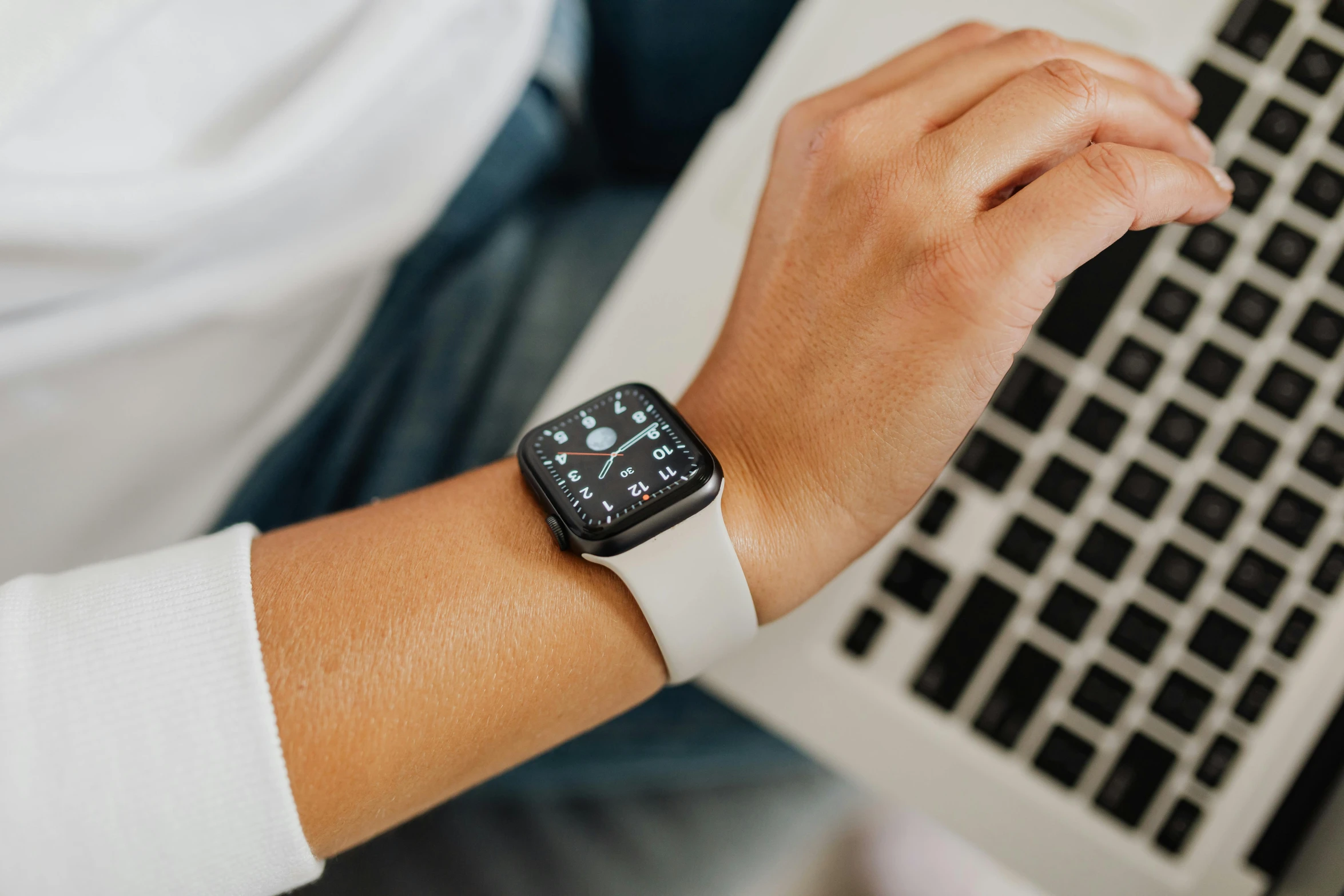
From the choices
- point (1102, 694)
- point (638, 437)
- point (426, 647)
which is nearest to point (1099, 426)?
point (1102, 694)

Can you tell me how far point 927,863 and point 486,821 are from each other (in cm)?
46

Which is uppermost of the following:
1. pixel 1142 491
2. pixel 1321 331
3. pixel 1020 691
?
pixel 1321 331

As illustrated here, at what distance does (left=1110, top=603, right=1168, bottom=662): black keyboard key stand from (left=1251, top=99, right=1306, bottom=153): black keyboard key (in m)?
0.25

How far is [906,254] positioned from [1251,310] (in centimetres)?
20

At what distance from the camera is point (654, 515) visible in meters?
0.38

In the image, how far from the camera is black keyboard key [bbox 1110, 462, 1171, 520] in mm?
438

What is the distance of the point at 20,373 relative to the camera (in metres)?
0.47

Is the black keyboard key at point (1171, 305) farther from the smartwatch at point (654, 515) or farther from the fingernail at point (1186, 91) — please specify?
the smartwatch at point (654, 515)

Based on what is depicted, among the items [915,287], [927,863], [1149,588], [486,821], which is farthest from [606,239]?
[927,863]

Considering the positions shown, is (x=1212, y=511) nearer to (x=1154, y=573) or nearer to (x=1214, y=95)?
(x=1154, y=573)

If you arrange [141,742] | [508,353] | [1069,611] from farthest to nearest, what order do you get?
1. [508,353]
2. [1069,611]
3. [141,742]

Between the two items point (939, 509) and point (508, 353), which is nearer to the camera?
point (939, 509)

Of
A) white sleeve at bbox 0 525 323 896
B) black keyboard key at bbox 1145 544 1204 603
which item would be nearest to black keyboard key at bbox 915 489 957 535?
black keyboard key at bbox 1145 544 1204 603

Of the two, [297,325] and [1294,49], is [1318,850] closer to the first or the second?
[1294,49]
